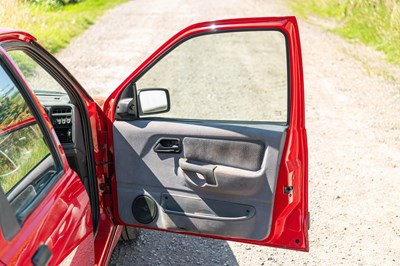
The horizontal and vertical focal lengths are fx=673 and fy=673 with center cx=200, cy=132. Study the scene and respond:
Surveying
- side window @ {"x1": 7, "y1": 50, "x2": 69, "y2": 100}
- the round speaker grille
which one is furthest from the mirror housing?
side window @ {"x1": 7, "y1": 50, "x2": 69, "y2": 100}

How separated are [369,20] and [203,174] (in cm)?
1230

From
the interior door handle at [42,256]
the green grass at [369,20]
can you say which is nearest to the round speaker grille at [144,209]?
the interior door handle at [42,256]

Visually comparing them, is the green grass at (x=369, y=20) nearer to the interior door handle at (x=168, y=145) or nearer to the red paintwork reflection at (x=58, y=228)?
the interior door handle at (x=168, y=145)

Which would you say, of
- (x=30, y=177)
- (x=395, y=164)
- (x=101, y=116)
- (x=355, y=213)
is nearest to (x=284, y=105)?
(x=395, y=164)

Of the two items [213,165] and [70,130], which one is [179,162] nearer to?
[213,165]

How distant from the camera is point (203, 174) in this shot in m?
3.87

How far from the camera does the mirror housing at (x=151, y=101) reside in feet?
13.4

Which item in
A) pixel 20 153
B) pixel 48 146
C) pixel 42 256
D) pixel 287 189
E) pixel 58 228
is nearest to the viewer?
pixel 42 256

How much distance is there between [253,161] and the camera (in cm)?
381

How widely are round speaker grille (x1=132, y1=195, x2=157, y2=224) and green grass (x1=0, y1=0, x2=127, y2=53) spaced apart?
25.8 ft

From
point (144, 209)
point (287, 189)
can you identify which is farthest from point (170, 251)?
point (287, 189)

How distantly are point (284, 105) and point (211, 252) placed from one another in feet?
15.3

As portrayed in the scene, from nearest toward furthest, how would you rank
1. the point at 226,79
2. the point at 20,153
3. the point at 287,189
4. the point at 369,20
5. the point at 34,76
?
the point at 20,153 → the point at 287,189 → the point at 34,76 → the point at 226,79 → the point at 369,20

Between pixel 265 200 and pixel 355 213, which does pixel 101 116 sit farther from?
pixel 355 213
